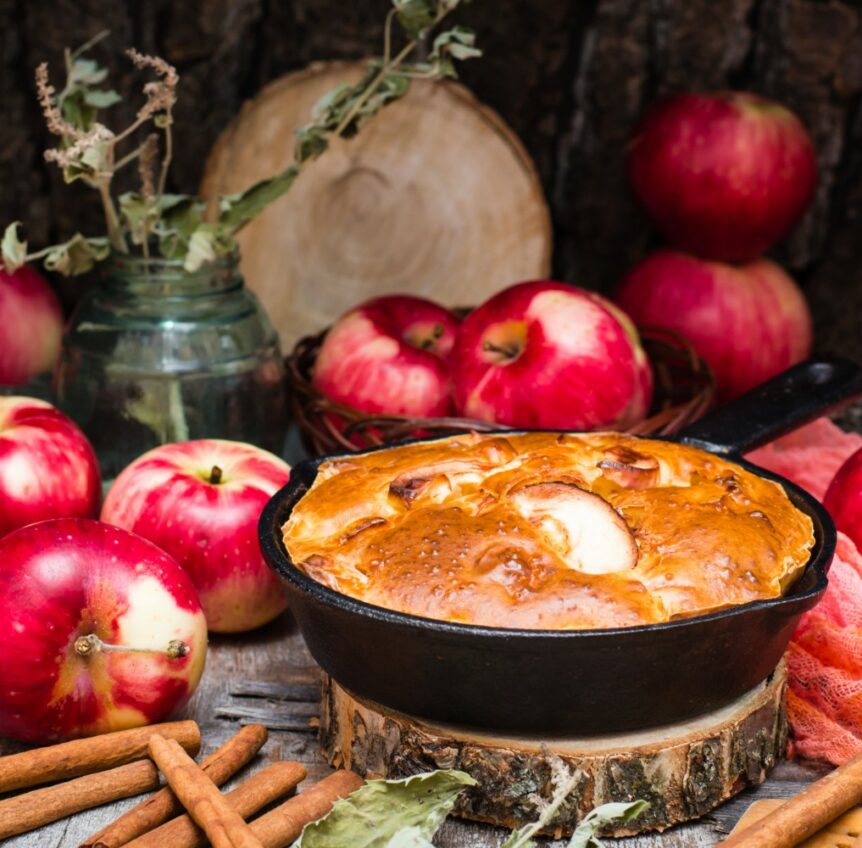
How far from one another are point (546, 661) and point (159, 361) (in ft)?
2.77

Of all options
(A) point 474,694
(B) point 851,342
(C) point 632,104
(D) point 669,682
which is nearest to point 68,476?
(A) point 474,694

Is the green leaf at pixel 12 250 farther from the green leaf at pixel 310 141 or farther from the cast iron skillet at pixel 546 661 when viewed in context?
the cast iron skillet at pixel 546 661

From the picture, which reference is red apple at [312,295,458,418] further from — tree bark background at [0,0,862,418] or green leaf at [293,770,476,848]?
green leaf at [293,770,476,848]

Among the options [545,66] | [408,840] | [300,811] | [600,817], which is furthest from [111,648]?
[545,66]

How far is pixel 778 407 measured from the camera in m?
1.54

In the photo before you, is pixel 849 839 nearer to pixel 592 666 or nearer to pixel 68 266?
pixel 592 666

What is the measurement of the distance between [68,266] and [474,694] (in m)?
0.92

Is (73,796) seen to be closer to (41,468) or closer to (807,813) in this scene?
(41,468)

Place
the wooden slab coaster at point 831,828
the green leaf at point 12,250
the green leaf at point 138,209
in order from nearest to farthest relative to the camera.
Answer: the wooden slab coaster at point 831,828 → the green leaf at point 12,250 → the green leaf at point 138,209

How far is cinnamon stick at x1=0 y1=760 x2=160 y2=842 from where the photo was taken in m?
1.10

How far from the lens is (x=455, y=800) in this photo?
1.06m

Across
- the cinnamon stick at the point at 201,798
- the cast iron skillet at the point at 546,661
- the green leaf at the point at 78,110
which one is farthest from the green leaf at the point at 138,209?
the cinnamon stick at the point at 201,798

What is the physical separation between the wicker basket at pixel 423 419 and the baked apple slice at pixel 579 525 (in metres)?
0.29

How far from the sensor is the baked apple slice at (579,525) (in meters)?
1.14
